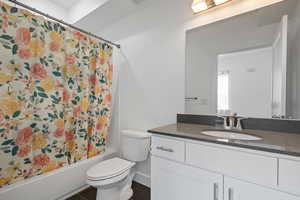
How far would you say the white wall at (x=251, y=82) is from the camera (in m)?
1.15

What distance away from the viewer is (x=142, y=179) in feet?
6.01

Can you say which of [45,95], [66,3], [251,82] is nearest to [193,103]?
[251,82]

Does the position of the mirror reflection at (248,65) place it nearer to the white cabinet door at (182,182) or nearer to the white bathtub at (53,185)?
the white cabinet door at (182,182)

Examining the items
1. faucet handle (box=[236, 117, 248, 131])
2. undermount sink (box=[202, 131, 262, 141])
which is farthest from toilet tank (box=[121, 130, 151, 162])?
faucet handle (box=[236, 117, 248, 131])

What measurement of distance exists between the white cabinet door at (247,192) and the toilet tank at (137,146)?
37.8 inches

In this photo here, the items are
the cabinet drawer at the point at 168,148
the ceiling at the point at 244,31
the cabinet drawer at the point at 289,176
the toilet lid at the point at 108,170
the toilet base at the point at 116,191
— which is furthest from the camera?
the toilet base at the point at 116,191

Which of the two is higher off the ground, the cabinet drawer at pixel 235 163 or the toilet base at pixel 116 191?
the cabinet drawer at pixel 235 163

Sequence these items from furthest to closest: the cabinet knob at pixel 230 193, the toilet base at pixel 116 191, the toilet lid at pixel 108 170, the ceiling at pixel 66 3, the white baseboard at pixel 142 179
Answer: the ceiling at pixel 66 3
the white baseboard at pixel 142 179
the toilet base at pixel 116 191
the toilet lid at pixel 108 170
the cabinet knob at pixel 230 193

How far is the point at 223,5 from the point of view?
1279 mm

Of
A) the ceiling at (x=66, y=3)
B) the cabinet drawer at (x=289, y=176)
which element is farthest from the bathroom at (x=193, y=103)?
the ceiling at (x=66, y=3)

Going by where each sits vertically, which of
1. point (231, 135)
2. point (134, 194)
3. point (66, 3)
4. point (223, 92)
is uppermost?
point (66, 3)

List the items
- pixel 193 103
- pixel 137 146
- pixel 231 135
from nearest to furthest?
pixel 231 135, pixel 193 103, pixel 137 146

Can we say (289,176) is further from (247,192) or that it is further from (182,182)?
(182,182)

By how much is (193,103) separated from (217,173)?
2.49ft
